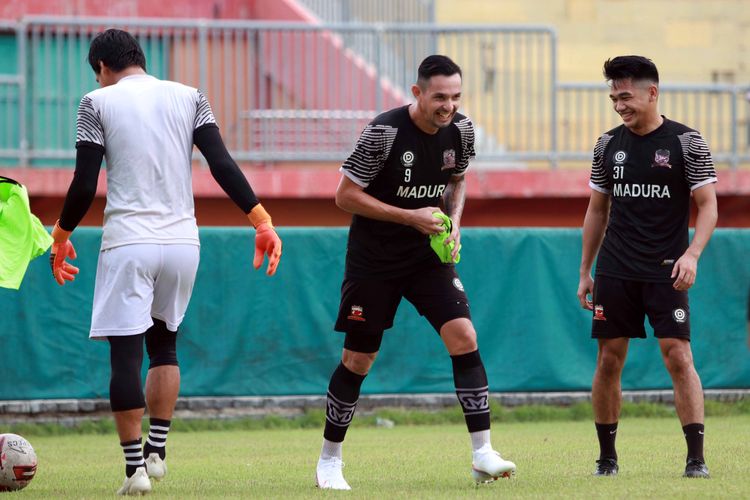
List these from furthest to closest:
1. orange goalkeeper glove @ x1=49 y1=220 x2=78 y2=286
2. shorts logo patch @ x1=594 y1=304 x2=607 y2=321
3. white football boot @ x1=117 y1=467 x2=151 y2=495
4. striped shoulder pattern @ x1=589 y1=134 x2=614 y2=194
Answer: striped shoulder pattern @ x1=589 y1=134 x2=614 y2=194 < shorts logo patch @ x1=594 y1=304 x2=607 y2=321 < orange goalkeeper glove @ x1=49 y1=220 x2=78 y2=286 < white football boot @ x1=117 y1=467 x2=151 y2=495

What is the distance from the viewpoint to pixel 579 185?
15.6m

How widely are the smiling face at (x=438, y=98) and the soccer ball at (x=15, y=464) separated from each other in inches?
106

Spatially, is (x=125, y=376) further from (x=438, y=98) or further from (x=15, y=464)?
(x=438, y=98)

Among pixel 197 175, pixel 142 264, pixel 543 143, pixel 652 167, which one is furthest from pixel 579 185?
pixel 142 264

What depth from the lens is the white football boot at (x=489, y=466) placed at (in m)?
6.69

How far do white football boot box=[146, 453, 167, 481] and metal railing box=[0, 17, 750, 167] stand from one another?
8373 millimetres

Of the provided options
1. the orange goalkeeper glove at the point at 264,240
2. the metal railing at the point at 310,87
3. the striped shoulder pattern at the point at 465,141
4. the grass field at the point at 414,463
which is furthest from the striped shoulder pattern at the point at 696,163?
the metal railing at the point at 310,87

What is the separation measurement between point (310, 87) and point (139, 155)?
9.81m

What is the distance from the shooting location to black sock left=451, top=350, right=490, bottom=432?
6895 millimetres

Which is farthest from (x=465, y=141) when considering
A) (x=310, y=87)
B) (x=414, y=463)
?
(x=310, y=87)

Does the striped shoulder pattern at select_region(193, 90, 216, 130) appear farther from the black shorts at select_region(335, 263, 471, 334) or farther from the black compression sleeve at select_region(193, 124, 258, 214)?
the black shorts at select_region(335, 263, 471, 334)

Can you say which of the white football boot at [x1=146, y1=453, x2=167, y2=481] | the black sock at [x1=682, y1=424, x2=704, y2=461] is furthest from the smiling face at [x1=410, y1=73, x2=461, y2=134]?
the white football boot at [x1=146, y1=453, x2=167, y2=481]

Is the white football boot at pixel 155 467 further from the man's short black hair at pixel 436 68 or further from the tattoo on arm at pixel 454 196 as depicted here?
the man's short black hair at pixel 436 68

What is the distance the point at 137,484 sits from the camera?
658cm
